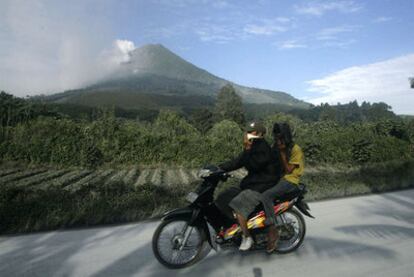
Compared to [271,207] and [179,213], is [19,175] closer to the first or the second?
[179,213]

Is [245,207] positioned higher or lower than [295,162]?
lower

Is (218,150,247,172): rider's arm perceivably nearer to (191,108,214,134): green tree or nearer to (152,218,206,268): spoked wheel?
(152,218,206,268): spoked wheel

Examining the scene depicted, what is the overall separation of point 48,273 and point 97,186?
309 cm

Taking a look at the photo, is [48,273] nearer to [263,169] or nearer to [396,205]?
[263,169]

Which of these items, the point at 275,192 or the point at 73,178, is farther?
the point at 73,178

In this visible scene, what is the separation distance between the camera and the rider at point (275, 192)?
411 centimetres

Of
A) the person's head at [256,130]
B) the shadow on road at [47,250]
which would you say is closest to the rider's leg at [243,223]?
the person's head at [256,130]

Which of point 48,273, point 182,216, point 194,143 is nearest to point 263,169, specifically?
point 182,216

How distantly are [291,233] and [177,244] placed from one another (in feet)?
5.12

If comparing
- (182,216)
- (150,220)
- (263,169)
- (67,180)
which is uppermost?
(263,169)

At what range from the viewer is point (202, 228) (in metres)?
4.16

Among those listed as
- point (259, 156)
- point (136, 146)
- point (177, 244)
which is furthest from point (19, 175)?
point (259, 156)

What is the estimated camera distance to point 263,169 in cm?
420

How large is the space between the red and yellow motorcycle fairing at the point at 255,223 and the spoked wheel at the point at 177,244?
308 mm
